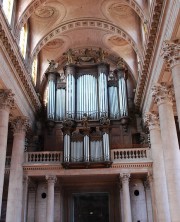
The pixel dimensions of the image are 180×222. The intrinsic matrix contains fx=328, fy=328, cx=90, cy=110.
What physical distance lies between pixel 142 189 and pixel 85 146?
481cm

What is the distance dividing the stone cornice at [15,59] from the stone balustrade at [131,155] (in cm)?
575

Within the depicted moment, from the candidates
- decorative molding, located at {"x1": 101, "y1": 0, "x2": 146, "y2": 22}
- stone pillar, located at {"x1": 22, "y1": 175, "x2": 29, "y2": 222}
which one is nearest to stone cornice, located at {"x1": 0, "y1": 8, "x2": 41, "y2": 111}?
stone pillar, located at {"x1": 22, "y1": 175, "x2": 29, "y2": 222}

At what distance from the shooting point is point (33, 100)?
19.7m

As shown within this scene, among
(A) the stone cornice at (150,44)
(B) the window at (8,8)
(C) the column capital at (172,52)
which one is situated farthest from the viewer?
(B) the window at (8,8)

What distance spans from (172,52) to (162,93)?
3.19 metres

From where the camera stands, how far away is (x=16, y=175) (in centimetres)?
1706

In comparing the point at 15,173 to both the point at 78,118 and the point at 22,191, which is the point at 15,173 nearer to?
the point at 22,191

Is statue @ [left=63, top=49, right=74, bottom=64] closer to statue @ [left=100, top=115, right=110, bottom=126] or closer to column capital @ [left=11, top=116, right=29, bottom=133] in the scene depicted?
statue @ [left=100, top=115, right=110, bottom=126]

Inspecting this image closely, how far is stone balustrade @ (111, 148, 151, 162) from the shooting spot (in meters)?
18.0

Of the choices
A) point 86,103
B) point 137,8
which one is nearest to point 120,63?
point 86,103

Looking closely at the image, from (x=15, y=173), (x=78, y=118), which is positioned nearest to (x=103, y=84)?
(x=78, y=118)

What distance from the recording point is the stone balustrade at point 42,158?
18.2 m

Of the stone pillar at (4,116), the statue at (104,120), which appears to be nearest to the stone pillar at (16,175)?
the stone pillar at (4,116)

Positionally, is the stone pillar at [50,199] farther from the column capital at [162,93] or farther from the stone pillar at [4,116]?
the column capital at [162,93]
